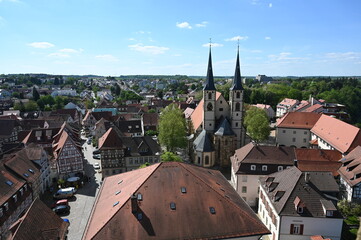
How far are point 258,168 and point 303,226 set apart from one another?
442 inches

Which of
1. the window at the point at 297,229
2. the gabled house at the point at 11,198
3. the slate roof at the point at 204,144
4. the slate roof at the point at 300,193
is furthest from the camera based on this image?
the slate roof at the point at 204,144

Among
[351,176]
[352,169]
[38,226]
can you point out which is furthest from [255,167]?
[38,226]

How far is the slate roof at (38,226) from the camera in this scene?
22.0m

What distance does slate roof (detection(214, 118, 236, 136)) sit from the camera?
5300 cm

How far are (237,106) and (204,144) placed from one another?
1164 centimetres

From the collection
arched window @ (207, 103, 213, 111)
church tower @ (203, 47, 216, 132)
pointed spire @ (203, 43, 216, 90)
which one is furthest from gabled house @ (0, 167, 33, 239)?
pointed spire @ (203, 43, 216, 90)

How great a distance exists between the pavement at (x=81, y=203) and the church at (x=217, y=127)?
20335mm

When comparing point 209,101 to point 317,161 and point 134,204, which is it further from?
point 134,204

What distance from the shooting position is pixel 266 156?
37781 millimetres

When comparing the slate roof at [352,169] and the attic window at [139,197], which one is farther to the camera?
the slate roof at [352,169]

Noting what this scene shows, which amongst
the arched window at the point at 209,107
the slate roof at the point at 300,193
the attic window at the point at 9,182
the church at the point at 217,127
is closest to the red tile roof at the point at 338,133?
the church at the point at 217,127

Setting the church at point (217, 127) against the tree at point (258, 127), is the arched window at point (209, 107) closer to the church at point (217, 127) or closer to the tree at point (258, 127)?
the church at point (217, 127)

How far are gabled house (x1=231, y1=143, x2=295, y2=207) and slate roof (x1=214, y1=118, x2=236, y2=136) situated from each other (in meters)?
14.7

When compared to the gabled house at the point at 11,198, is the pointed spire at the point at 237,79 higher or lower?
higher
